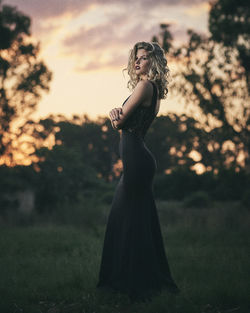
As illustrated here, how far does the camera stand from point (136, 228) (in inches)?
166

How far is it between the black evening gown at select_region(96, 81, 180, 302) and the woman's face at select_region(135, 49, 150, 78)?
0.24 meters

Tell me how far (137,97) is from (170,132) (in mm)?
Result: 16282

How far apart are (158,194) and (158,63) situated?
21.0 metres

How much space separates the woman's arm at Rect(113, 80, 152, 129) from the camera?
3883 millimetres

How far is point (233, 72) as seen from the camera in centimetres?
1426

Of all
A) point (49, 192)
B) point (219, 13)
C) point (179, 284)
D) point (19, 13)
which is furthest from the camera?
point (19, 13)

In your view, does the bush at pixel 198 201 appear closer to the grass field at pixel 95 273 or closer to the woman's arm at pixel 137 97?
the grass field at pixel 95 273

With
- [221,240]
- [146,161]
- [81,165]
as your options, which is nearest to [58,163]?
[81,165]

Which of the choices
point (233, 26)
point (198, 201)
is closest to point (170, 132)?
point (198, 201)

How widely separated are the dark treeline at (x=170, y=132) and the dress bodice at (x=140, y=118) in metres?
5.69

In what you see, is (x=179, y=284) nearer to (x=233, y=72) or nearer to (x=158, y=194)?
(x=233, y=72)

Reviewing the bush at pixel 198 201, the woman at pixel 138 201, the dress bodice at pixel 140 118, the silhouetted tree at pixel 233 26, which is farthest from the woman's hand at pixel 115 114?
the bush at pixel 198 201

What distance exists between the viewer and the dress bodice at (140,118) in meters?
4.02

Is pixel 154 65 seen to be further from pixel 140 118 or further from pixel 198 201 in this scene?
pixel 198 201
